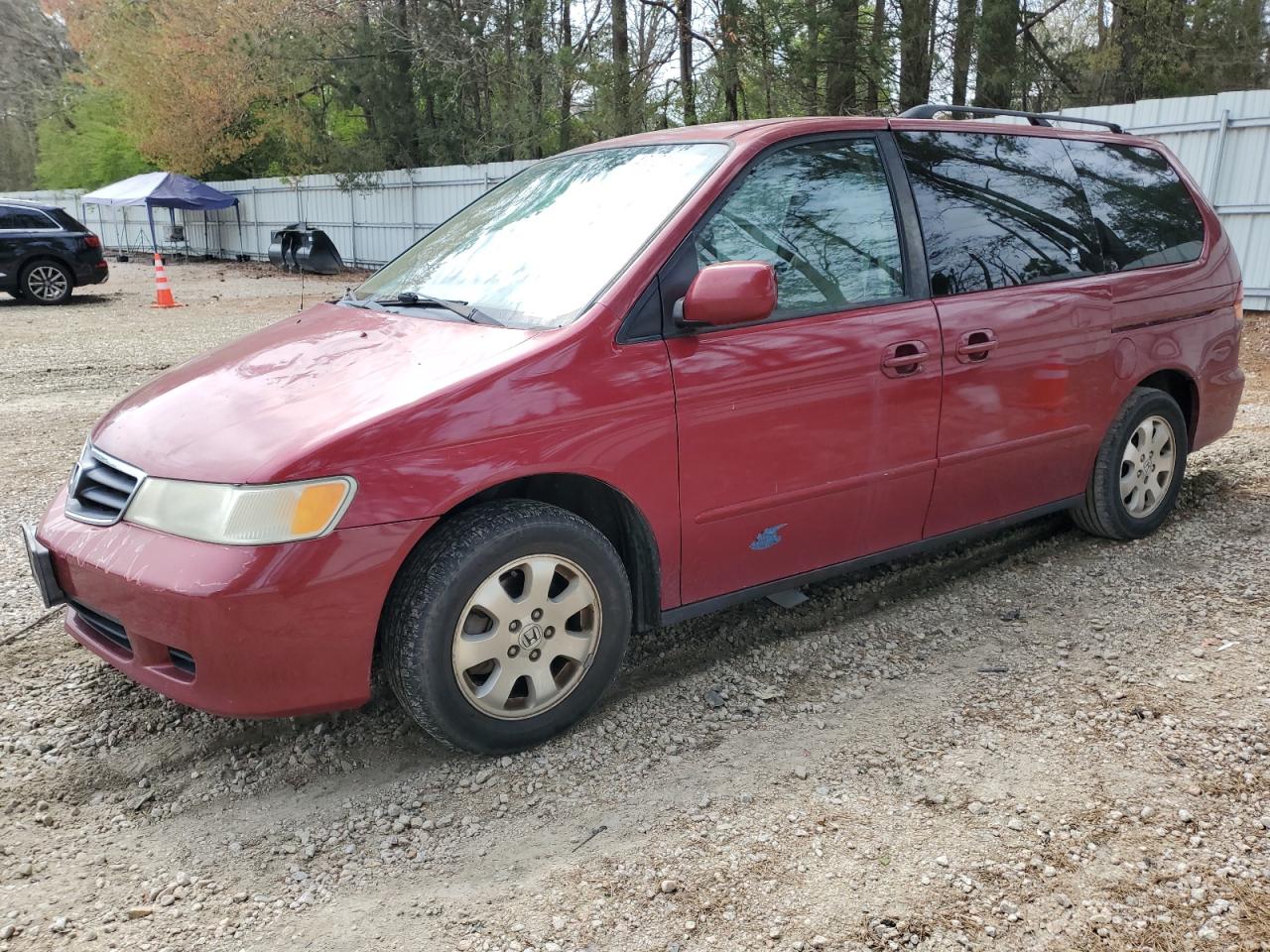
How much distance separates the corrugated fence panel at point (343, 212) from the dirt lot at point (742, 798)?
1556 centimetres

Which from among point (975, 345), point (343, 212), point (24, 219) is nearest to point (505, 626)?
point (975, 345)

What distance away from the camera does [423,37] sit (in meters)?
25.7

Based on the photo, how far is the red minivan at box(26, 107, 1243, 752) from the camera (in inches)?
105

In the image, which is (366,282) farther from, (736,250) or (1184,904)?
(1184,904)

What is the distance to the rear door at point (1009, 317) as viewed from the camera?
3768mm

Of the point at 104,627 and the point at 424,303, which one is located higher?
the point at 424,303

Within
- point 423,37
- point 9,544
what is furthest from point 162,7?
point 9,544

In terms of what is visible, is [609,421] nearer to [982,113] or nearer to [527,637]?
[527,637]

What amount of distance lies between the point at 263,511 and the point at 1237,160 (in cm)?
1208

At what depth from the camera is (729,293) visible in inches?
118

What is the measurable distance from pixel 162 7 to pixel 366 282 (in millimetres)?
37946

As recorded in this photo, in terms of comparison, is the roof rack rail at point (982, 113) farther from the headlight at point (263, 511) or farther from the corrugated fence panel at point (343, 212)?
the corrugated fence panel at point (343, 212)

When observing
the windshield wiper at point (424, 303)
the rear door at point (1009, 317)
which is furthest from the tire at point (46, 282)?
the rear door at point (1009, 317)

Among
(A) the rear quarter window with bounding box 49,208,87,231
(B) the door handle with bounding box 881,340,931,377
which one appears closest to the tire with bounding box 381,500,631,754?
(B) the door handle with bounding box 881,340,931,377
